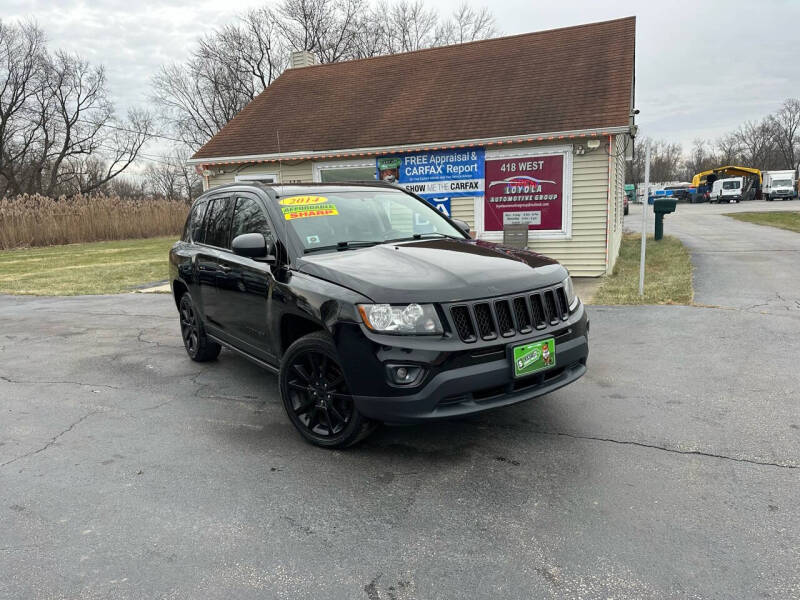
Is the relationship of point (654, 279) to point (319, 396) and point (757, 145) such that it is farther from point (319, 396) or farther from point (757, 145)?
point (757, 145)

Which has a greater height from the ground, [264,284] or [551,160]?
[551,160]

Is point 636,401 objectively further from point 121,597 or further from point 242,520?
point 121,597

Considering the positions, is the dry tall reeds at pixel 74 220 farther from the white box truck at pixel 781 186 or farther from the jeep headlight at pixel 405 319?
the white box truck at pixel 781 186

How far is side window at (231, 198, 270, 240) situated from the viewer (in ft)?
14.8

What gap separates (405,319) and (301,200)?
1.75 m

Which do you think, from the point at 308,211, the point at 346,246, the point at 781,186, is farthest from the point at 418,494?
the point at 781,186

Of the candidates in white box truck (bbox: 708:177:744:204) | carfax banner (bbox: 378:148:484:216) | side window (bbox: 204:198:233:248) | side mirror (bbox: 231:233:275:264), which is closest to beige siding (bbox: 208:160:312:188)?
carfax banner (bbox: 378:148:484:216)

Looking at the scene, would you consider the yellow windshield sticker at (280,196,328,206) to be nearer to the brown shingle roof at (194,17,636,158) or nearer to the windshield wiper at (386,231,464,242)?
the windshield wiper at (386,231,464,242)

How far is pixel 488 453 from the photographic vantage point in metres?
3.63

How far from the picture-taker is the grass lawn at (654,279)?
332 inches

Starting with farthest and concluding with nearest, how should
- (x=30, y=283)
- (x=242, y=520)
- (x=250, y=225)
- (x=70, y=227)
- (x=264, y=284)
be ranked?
1. (x=70, y=227)
2. (x=30, y=283)
3. (x=250, y=225)
4. (x=264, y=284)
5. (x=242, y=520)

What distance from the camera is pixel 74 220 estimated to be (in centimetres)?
2567

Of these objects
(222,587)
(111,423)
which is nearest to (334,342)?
(222,587)

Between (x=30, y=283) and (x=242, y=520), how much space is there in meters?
13.5
